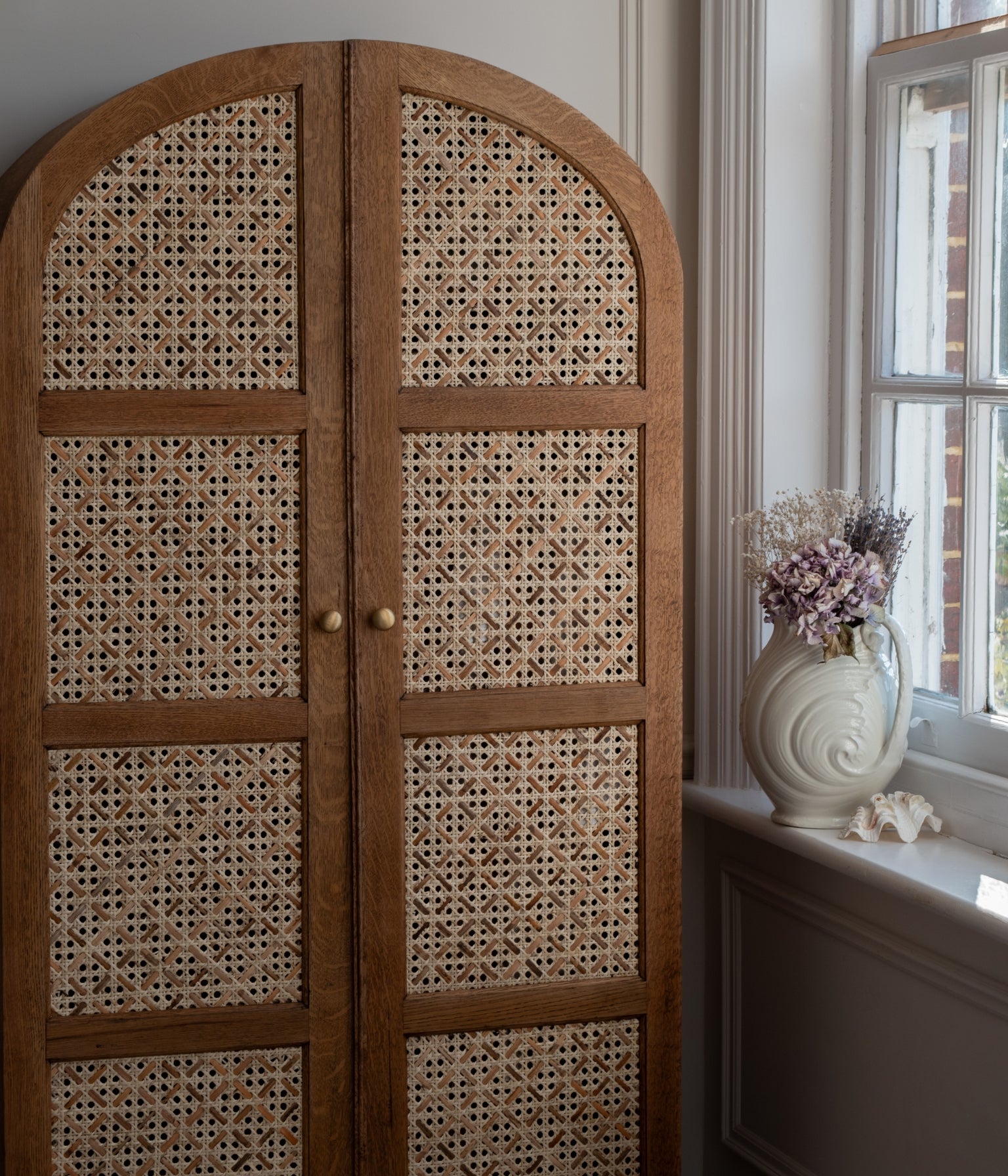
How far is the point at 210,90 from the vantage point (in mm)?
1880

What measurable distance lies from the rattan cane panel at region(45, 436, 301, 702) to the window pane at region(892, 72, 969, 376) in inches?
46.9

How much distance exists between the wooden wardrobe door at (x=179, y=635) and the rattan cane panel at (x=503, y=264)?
0.13 meters

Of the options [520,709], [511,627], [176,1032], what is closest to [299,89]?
[511,627]

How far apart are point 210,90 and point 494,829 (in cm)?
122

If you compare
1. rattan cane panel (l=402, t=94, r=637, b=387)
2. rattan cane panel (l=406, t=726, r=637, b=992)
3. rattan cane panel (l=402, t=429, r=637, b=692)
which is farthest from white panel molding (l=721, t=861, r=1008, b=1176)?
rattan cane panel (l=402, t=94, r=637, b=387)

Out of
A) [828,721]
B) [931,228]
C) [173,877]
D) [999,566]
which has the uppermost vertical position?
[931,228]

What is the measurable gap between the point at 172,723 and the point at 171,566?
0.24 metres

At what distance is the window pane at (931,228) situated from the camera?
2244mm

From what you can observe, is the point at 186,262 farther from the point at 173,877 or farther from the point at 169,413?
the point at 173,877

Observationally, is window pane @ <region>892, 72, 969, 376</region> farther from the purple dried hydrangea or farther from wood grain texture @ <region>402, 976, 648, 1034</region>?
wood grain texture @ <region>402, 976, 648, 1034</region>

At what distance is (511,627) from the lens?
6.66 ft

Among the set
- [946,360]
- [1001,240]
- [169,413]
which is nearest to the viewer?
[169,413]

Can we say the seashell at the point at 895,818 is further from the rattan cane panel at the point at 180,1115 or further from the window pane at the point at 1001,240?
the rattan cane panel at the point at 180,1115

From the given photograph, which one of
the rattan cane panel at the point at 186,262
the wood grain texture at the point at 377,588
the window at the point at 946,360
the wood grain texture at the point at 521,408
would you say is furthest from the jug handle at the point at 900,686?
the rattan cane panel at the point at 186,262
